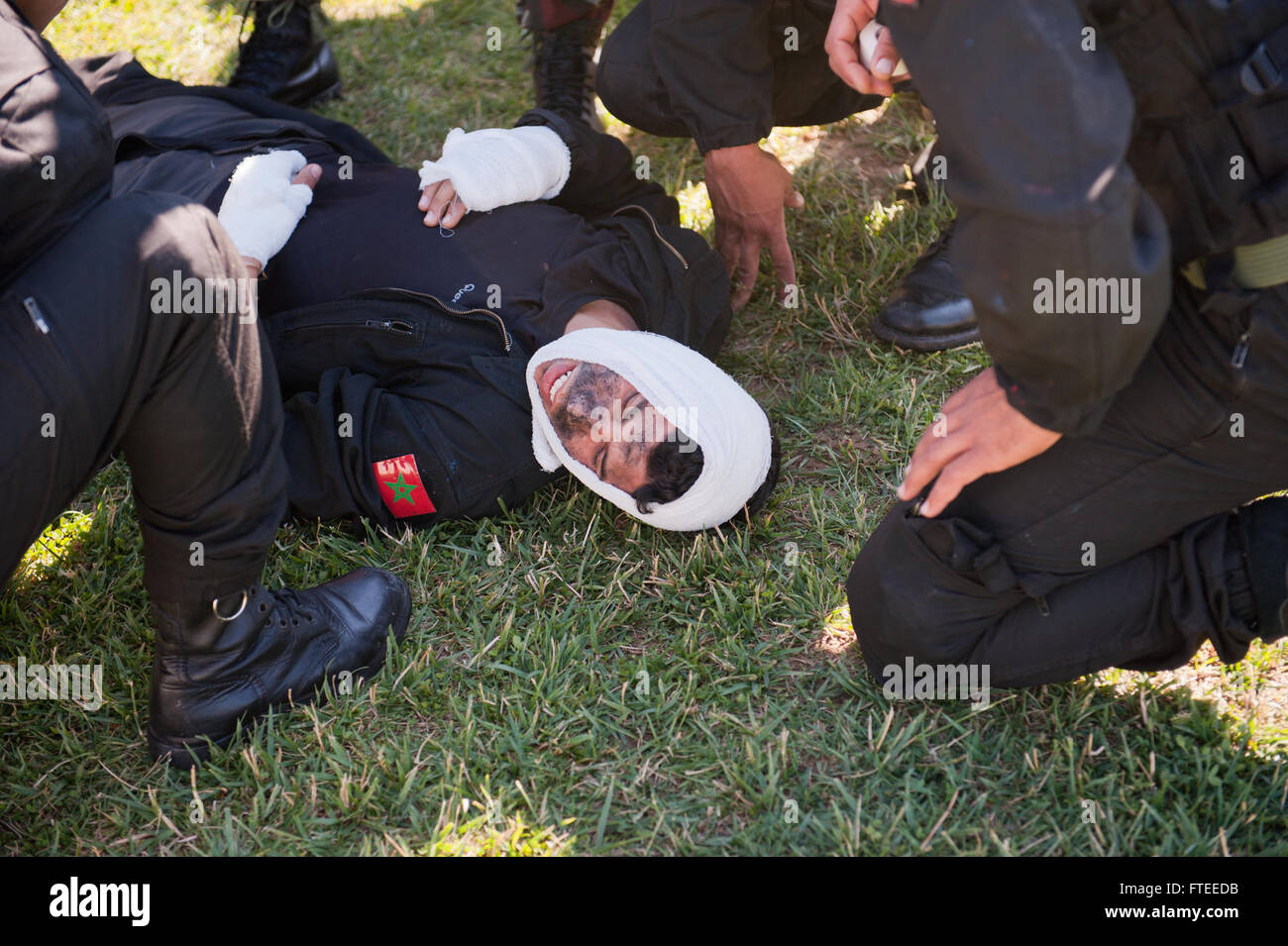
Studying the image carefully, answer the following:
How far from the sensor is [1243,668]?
2.12m

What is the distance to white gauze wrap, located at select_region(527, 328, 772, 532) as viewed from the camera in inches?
95.0

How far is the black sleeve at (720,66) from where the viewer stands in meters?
2.87

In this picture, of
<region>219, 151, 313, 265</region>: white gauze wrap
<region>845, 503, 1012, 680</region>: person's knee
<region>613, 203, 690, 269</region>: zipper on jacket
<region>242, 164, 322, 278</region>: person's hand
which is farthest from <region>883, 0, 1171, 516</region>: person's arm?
<region>242, 164, 322, 278</region>: person's hand

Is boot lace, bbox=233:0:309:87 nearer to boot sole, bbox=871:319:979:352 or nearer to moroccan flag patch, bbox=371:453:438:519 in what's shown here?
moroccan flag patch, bbox=371:453:438:519

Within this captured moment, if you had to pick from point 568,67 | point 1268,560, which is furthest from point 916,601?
point 568,67

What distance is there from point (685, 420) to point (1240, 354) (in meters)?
1.13

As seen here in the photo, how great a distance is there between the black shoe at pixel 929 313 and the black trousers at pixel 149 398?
179 cm

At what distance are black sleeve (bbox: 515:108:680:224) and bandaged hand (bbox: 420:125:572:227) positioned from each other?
11 centimetres

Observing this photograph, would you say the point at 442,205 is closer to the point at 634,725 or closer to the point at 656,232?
the point at 656,232

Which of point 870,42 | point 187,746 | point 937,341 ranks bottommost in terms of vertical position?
point 187,746

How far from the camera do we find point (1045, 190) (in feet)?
4.61

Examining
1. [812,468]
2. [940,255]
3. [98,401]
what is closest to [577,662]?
[812,468]
